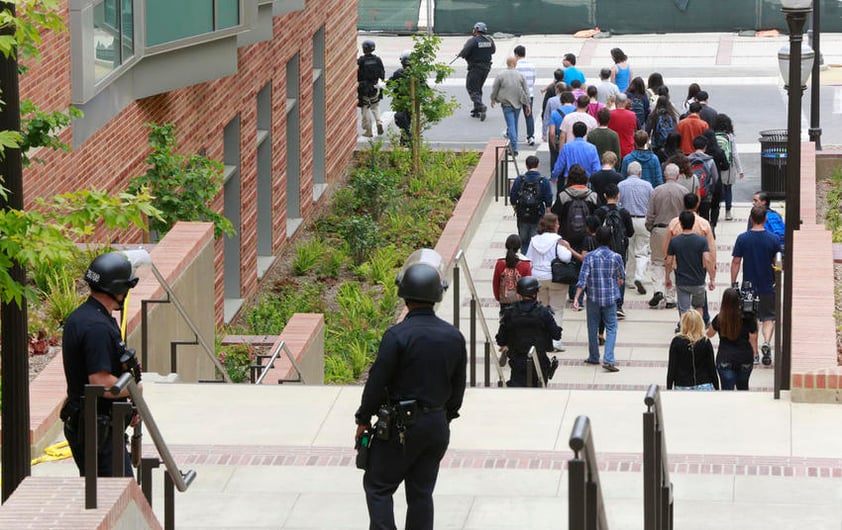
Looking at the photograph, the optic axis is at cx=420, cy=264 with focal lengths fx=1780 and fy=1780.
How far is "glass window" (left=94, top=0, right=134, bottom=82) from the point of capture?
52.1ft

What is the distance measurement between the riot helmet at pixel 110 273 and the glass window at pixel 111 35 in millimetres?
7167

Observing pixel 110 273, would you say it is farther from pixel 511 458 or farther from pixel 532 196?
pixel 532 196

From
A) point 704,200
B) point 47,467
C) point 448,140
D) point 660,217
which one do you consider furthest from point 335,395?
point 448,140

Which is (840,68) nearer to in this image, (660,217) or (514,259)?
(660,217)

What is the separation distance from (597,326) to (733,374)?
2.77 meters

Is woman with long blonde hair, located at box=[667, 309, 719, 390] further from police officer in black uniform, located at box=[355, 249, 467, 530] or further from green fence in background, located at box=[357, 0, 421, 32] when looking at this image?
green fence in background, located at box=[357, 0, 421, 32]

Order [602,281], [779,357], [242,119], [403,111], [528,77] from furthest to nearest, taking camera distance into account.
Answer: [528,77] → [403,111] → [242,119] → [602,281] → [779,357]

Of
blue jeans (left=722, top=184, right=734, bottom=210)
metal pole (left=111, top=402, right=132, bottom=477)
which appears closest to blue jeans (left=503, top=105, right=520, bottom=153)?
blue jeans (left=722, top=184, right=734, bottom=210)

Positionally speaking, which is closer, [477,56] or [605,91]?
[605,91]

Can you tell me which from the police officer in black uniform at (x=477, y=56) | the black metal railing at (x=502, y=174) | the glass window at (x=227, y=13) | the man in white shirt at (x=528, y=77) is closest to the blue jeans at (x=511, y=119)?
the man in white shirt at (x=528, y=77)

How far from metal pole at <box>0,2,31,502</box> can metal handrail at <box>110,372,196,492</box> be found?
0.74 metres

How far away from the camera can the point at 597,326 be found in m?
17.0

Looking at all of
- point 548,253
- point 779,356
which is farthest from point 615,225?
point 779,356

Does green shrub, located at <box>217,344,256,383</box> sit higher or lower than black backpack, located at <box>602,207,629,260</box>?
lower
